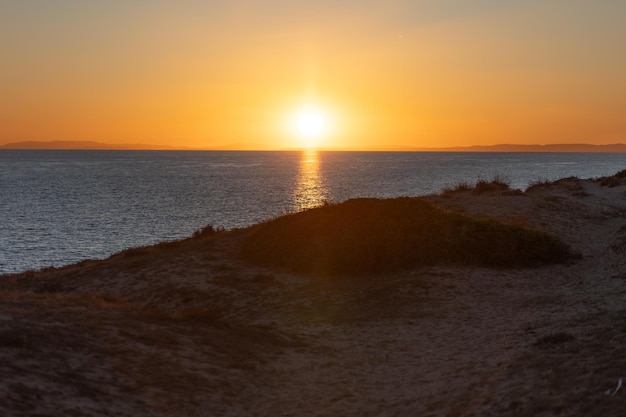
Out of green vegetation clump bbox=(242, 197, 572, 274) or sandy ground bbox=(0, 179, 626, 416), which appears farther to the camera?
green vegetation clump bbox=(242, 197, 572, 274)

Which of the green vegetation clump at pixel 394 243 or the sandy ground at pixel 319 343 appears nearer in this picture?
the sandy ground at pixel 319 343

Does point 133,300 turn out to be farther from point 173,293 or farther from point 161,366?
point 161,366

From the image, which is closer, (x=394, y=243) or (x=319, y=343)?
(x=319, y=343)

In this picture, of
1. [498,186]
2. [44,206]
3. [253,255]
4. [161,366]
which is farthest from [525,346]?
[44,206]

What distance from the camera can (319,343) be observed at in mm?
16734

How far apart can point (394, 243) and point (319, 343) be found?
943 cm

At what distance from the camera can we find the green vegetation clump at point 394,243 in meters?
24.9

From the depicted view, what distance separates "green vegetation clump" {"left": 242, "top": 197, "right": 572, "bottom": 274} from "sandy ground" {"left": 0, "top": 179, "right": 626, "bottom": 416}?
869mm

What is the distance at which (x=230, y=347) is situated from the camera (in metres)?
14.8

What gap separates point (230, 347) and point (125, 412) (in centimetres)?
Result: 465

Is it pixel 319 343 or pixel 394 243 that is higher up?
pixel 394 243

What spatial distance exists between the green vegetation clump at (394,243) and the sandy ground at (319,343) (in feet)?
2.85

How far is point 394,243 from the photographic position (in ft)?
83.2

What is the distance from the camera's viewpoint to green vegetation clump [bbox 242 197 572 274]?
24859 millimetres
